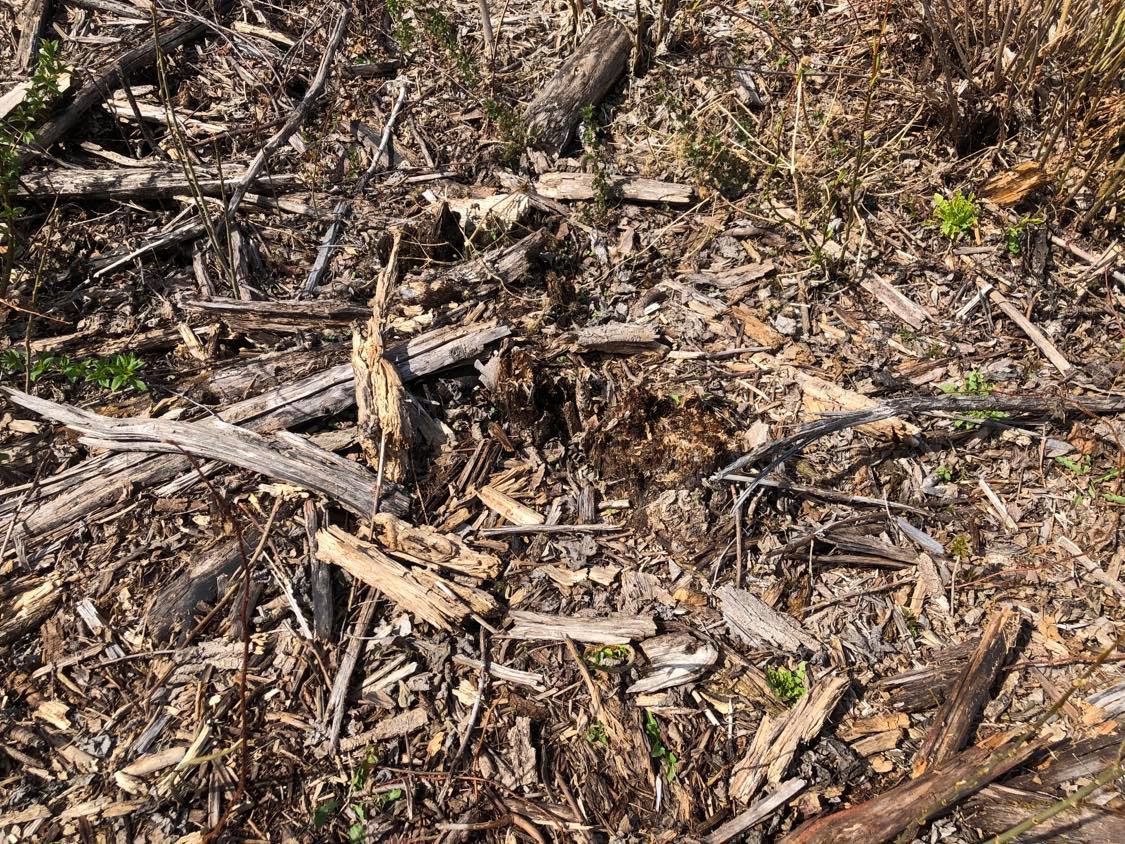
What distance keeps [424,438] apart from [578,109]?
7.39 feet

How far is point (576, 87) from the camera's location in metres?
4.37

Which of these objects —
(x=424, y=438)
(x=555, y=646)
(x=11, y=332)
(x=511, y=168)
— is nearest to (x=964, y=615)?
(x=555, y=646)

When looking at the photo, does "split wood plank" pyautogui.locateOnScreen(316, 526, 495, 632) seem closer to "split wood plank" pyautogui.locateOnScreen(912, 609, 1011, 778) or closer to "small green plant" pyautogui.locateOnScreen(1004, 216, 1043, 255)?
"split wood plank" pyautogui.locateOnScreen(912, 609, 1011, 778)

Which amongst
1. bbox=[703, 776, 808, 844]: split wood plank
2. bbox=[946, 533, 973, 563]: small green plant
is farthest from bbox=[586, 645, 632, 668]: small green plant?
bbox=[946, 533, 973, 563]: small green plant

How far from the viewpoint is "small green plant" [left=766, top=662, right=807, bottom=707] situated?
9.20 ft

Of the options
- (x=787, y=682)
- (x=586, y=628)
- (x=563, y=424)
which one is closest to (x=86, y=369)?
(x=563, y=424)

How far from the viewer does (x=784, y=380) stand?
3531 millimetres

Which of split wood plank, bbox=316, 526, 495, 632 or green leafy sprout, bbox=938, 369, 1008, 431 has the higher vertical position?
green leafy sprout, bbox=938, 369, 1008, 431

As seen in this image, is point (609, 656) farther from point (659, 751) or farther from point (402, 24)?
point (402, 24)

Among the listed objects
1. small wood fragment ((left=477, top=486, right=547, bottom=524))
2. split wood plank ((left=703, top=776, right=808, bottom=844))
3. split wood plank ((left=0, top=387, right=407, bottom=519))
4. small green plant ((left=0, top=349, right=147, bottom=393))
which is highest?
small green plant ((left=0, top=349, right=147, bottom=393))

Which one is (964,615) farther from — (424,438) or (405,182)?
(405,182)

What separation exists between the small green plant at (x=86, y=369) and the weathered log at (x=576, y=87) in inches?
95.7

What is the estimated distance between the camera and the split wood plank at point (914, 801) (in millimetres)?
2508

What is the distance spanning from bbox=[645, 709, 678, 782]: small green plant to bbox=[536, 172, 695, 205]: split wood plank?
268 cm
